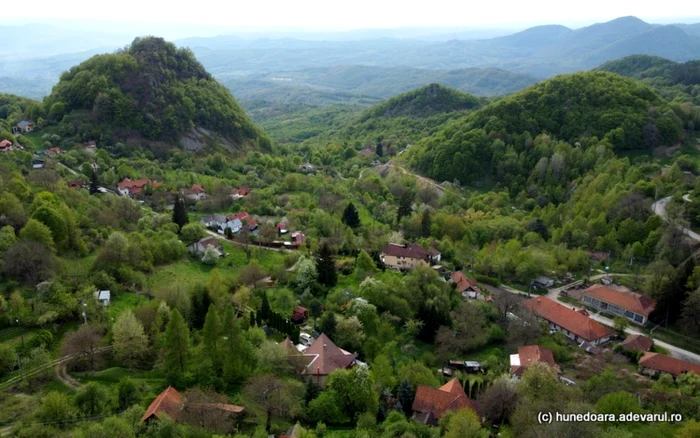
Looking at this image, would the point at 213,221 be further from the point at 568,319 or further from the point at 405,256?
the point at 568,319

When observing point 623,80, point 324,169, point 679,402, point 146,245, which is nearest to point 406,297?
point 679,402

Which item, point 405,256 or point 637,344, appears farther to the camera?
point 405,256

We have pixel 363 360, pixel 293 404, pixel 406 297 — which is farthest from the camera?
pixel 406 297

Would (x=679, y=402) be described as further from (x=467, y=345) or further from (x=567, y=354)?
(x=467, y=345)

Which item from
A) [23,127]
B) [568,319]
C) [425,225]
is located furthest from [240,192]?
[568,319]

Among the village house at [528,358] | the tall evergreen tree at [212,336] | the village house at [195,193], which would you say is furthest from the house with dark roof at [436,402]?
the village house at [195,193]

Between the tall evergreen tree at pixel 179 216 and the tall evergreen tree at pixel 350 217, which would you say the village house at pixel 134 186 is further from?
the tall evergreen tree at pixel 350 217

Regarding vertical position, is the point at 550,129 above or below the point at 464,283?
above
